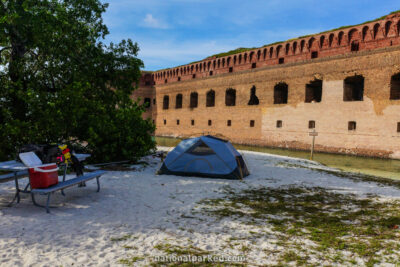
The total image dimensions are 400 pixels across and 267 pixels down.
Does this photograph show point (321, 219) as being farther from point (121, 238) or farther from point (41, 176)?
point (41, 176)

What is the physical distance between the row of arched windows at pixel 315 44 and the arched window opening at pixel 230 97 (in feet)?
7.99

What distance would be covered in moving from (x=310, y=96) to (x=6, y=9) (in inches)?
755

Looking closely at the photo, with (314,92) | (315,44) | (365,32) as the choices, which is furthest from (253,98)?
(365,32)

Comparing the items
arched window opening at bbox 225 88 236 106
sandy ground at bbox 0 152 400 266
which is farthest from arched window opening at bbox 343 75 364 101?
sandy ground at bbox 0 152 400 266

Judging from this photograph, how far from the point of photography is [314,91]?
73.6 ft

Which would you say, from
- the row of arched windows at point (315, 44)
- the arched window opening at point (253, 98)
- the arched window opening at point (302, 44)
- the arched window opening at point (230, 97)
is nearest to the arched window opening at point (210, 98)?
the arched window opening at point (230, 97)

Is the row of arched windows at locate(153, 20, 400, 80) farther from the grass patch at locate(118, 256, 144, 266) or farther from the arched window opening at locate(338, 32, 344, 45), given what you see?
the grass patch at locate(118, 256, 144, 266)

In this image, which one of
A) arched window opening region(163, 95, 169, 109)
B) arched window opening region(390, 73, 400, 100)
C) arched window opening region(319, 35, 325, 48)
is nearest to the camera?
arched window opening region(390, 73, 400, 100)

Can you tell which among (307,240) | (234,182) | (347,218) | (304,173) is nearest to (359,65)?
(304,173)

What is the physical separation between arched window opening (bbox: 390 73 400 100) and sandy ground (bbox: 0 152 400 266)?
13.2 m

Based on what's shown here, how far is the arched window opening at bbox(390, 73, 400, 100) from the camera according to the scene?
17.8 metres

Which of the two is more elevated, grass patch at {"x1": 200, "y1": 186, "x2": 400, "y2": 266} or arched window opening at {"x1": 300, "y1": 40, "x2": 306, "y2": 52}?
arched window opening at {"x1": 300, "y1": 40, "x2": 306, "y2": 52}

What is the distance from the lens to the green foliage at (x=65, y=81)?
847cm

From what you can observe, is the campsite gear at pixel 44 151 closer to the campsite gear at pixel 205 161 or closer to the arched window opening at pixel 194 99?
the campsite gear at pixel 205 161
